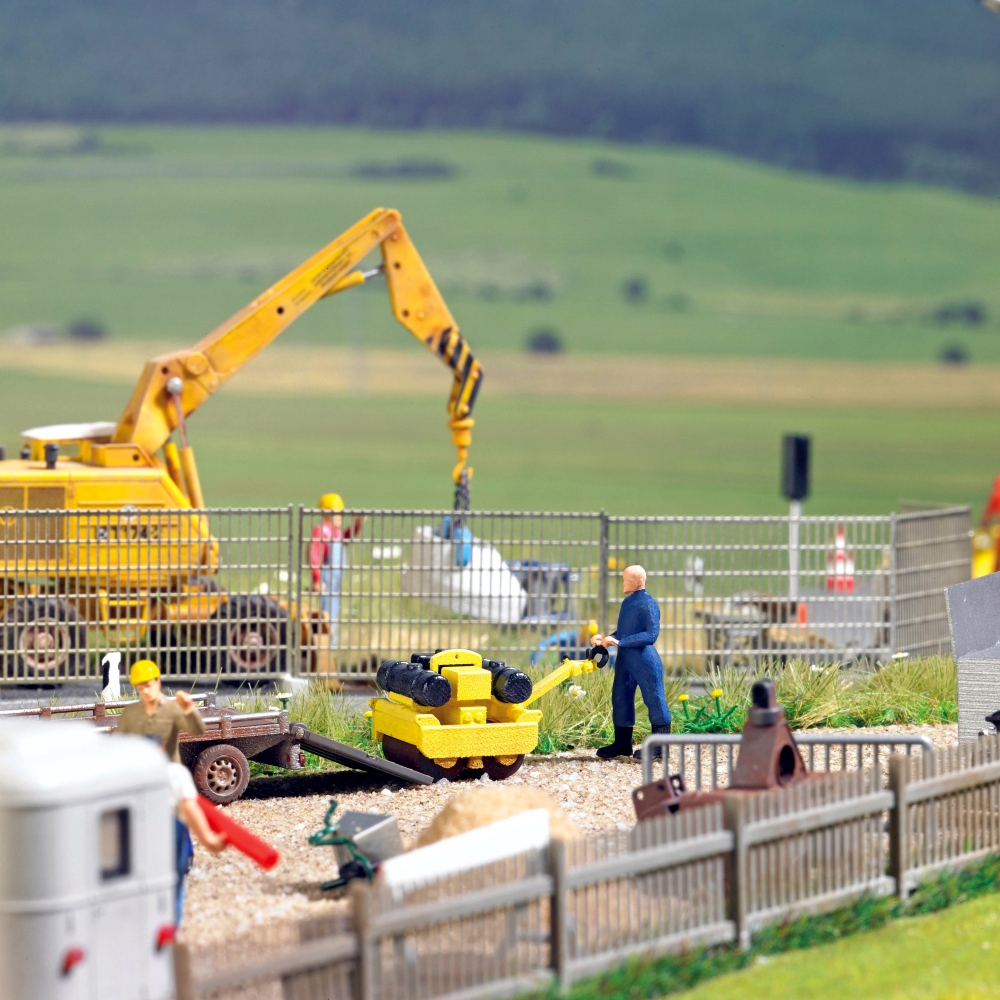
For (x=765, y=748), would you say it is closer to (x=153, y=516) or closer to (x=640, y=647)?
(x=640, y=647)

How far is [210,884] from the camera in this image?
10.8 metres

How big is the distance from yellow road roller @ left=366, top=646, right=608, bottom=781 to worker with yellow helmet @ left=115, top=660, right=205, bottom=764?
3.27 meters

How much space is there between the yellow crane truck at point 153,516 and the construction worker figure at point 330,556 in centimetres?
33

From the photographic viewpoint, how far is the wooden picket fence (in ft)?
25.7

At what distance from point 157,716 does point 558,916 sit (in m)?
2.77

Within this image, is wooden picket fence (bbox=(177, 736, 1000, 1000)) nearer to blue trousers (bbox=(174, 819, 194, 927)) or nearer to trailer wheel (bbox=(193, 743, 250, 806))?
blue trousers (bbox=(174, 819, 194, 927))

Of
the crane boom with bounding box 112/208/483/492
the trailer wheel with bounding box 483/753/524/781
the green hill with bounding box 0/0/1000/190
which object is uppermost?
the green hill with bounding box 0/0/1000/190

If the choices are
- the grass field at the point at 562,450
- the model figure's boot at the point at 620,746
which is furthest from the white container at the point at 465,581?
the grass field at the point at 562,450

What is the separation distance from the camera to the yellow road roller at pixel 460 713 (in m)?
13.1

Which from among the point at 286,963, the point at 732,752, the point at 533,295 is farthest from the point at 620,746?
the point at 533,295

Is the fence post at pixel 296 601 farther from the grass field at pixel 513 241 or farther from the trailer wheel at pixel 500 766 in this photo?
the grass field at pixel 513 241

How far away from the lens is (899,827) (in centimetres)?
1000

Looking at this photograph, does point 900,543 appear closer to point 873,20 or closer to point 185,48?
point 185,48

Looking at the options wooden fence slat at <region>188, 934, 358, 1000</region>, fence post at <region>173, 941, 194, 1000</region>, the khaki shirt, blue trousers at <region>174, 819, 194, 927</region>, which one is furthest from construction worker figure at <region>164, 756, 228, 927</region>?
fence post at <region>173, 941, 194, 1000</region>
